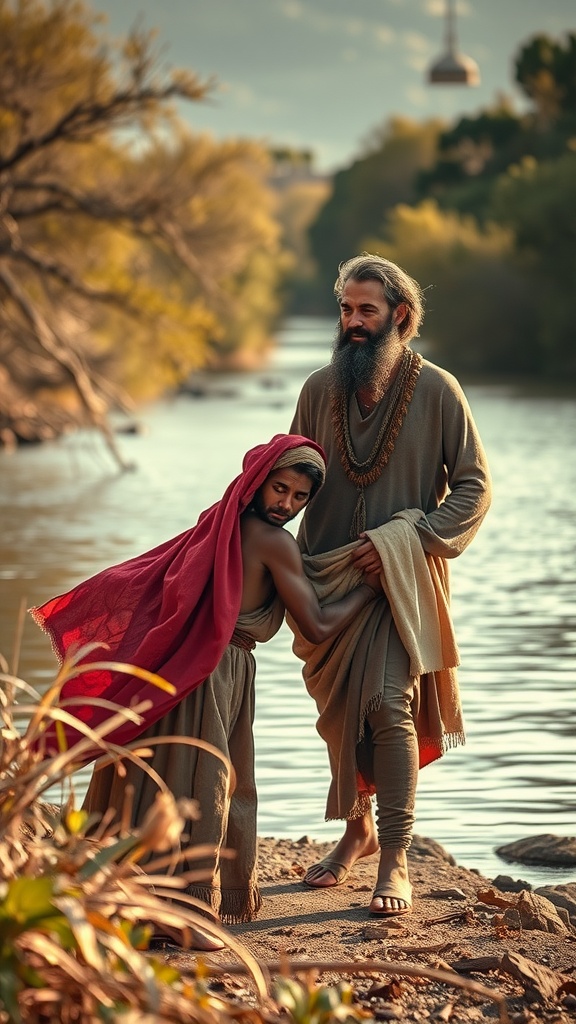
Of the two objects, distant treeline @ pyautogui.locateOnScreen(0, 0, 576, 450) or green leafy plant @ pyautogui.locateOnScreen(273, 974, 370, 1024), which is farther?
distant treeline @ pyautogui.locateOnScreen(0, 0, 576, 450)

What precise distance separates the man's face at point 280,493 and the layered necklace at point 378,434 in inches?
16.8

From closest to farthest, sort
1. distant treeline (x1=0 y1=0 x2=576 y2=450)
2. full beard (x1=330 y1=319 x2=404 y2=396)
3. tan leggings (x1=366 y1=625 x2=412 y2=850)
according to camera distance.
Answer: tan leggings (x1=366 y1=625 x2=412 y2=850) < full beard (x1=330 y1=319 x2=404 y2=396) < distant treeline (x1=0 y1=0 x2=576 y2=450)

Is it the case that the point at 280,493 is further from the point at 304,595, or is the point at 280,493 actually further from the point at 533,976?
the point at 533,976

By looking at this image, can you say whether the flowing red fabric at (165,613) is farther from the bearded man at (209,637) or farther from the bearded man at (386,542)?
the bearded man at (386,542)

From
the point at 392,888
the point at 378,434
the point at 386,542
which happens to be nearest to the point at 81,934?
the point at 392,888

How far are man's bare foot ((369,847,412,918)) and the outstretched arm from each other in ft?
2.14

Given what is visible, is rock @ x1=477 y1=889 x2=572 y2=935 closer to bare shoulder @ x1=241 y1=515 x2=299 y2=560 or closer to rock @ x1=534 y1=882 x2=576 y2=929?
rock @ x1=534 y1=882 x2=576 y2=929

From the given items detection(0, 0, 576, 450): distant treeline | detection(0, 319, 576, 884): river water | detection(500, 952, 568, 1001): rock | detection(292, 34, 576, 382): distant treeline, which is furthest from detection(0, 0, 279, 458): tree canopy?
detection(500, 952, 568, 1001): rock

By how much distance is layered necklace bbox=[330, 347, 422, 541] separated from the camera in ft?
17.7

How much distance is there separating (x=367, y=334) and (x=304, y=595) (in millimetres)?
853

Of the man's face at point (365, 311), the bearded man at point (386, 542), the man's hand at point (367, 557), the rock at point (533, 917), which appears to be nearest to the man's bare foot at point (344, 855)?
the bearded man at point (386, 542)

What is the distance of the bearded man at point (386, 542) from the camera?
516 cm

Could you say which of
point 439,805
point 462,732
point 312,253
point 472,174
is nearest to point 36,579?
point 439,805

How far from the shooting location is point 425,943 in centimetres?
470
